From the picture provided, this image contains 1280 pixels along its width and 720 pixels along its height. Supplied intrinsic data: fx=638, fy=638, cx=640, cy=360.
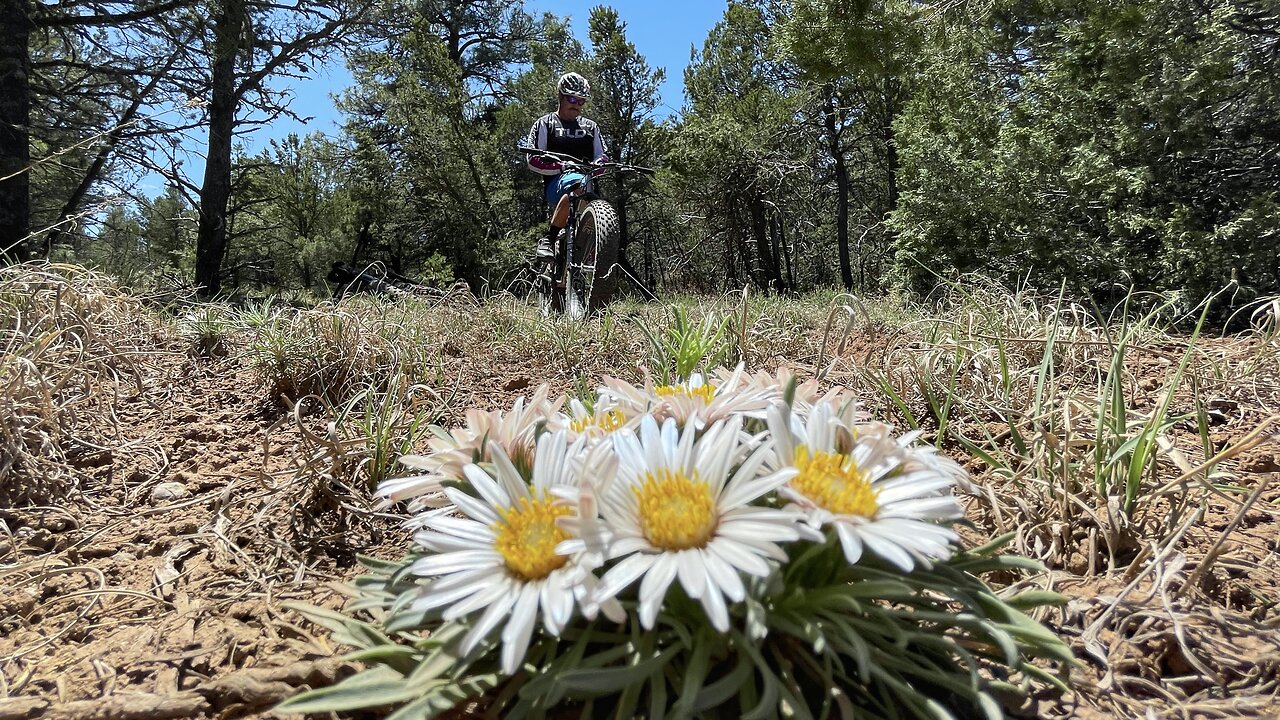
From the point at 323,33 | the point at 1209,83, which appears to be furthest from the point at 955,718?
the point at 323,33

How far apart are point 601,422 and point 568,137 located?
193 inches

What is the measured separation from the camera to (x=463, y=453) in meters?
0.88

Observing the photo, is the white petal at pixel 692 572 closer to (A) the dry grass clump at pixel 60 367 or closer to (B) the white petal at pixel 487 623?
(B) the white petal at pixel 487 623

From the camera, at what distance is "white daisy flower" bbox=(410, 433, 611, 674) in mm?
627

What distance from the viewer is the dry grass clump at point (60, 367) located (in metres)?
Result: 1.58

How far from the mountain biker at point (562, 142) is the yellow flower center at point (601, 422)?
13.9 feet

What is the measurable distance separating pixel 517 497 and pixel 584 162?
442 centimetres

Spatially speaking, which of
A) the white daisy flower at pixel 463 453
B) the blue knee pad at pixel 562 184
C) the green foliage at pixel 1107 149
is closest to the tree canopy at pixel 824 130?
the green foliage at pixel 1107 149

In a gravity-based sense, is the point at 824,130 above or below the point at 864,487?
above

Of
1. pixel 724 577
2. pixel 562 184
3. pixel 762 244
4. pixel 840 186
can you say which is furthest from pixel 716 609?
pixel 762 244

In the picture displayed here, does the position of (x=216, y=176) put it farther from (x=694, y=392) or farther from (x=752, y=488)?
(x=752, y=488)

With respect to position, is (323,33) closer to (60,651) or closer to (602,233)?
(602,233)

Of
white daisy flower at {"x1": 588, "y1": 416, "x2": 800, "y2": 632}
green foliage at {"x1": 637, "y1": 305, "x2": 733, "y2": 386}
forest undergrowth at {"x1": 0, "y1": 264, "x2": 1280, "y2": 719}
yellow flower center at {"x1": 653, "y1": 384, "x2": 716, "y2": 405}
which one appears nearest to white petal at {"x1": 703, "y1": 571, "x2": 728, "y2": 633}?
white daisy flower at {"x1": 588, "y1": 416, "x2": 800, "y2": 632}

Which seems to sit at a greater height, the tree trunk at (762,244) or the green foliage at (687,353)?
the tree trunk at (762,244)
